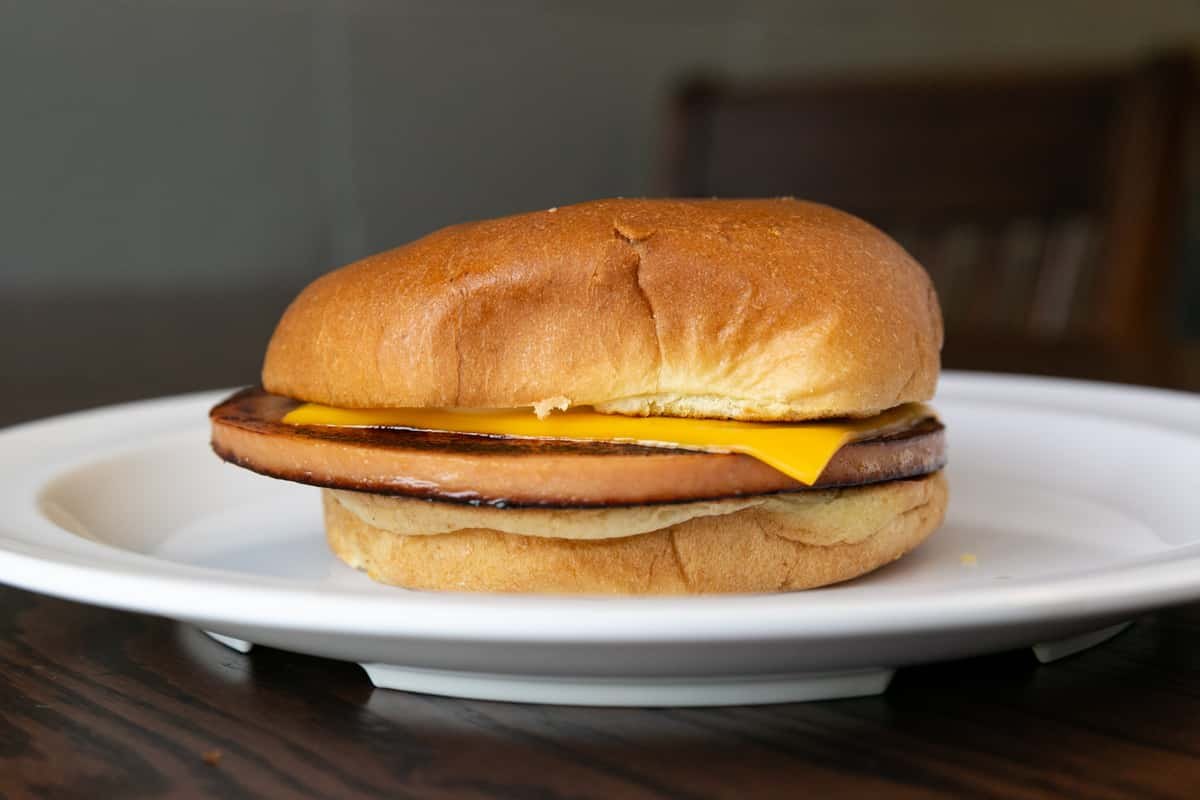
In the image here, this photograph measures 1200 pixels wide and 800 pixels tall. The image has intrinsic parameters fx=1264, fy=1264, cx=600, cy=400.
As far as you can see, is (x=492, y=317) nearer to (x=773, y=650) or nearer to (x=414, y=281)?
(x=414, y=281)

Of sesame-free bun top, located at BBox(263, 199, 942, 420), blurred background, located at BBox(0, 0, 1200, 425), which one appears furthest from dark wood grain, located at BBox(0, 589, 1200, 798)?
blurred background, located at BBox(0, 0, 1200, 425)

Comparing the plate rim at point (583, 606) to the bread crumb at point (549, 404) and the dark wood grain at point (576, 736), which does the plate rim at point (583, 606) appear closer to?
the dark wood grain at point (576, 736)

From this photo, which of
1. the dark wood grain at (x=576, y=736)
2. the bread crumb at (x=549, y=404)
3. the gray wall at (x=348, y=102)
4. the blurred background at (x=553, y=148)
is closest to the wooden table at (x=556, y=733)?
the dark wood grain at (x=576, y=736)

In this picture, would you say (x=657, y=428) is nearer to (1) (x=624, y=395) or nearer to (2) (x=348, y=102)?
(1) (x=624, y=395)

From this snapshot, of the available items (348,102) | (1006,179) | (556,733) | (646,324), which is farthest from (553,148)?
(556,733)

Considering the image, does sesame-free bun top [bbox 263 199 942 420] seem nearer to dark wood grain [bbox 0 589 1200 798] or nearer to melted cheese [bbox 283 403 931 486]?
melted cheese [bbox 283 403 931 486]

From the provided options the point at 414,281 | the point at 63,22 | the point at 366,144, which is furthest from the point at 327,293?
the point at 366,144
